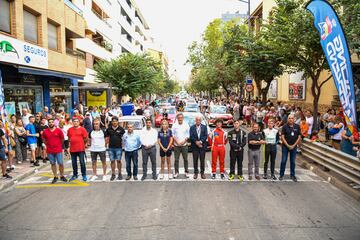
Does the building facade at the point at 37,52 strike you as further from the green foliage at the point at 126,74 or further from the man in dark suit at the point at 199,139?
the man in dark suit at the point at 199,139

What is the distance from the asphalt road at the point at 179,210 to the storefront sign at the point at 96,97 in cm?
1579

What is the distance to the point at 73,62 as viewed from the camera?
22.0 meters

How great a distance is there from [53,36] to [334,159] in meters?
16.8

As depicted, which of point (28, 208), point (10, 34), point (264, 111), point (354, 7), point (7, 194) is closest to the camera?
point (28, 208)

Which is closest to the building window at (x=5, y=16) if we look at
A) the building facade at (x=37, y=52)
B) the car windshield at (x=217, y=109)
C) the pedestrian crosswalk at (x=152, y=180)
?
the building facade at (x=37, y=52)

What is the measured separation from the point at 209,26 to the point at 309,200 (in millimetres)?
51471

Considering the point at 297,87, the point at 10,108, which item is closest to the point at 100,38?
the point at 297,87

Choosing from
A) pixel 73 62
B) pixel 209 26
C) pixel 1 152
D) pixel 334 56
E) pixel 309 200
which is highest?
pixel 209 26

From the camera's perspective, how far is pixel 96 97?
2464 centimetres

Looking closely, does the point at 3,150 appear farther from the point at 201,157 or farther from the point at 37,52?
the point at 37,52

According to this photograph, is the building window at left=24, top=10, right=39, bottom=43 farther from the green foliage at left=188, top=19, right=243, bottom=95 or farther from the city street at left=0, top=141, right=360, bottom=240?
the green foliage at left=188, top=19, right=243, bottom=95

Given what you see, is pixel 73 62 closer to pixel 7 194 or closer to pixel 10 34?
pixel 10 34

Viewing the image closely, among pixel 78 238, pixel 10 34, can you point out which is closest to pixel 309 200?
pixel 78 238

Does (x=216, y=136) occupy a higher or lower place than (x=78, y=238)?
higher
